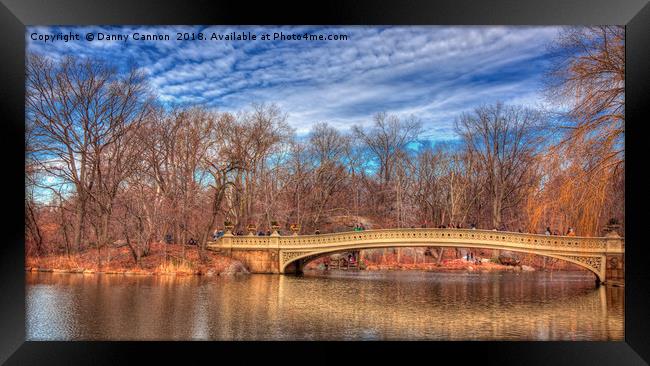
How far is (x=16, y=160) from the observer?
7.48 metres

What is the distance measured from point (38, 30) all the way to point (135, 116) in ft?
7.88

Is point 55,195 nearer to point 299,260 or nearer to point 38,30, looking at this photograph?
point 38,30

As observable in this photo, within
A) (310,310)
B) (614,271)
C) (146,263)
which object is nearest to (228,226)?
(146,263)

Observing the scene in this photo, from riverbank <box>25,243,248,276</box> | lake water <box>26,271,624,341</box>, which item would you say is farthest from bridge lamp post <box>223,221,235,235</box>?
lake water <box>26,271,624,341</box>

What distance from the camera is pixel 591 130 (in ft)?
30.8

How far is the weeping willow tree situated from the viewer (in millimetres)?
9070

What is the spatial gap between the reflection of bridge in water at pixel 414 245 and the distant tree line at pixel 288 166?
1.40 feet

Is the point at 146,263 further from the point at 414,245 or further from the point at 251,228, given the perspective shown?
the point at 414,245

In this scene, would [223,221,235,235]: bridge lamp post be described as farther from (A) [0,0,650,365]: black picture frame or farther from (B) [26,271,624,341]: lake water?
(A) [0,0,650,365]: black picture frame

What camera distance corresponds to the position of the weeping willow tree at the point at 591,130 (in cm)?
907

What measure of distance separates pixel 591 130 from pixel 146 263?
30.6ft

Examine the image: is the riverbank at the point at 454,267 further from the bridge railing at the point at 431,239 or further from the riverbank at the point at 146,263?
the riverbank at the point at 146,263

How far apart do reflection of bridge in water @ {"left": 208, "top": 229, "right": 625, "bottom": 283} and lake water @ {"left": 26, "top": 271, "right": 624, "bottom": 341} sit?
69cm
